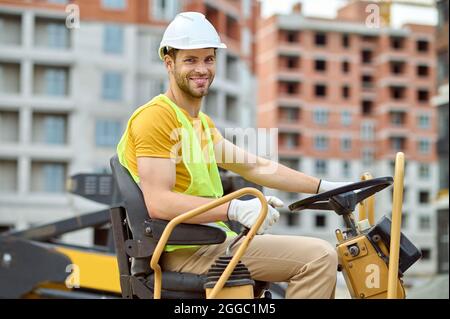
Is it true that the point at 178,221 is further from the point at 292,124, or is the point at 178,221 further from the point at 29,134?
the point at 292,124

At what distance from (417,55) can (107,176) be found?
7022cm

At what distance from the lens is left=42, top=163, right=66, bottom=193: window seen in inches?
1708

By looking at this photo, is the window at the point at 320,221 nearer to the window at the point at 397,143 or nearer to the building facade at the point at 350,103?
the building facade at the point at 350,103

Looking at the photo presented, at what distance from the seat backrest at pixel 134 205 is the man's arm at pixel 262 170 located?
1.68 ft

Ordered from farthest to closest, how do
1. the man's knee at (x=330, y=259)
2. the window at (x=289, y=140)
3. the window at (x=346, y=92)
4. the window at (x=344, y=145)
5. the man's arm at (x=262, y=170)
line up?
the window at (x=346, y=92)
the window at (x=344, y=145)
the window at (x=289, y=140)
the man's arm at (x=262, y=170)
the man's knee at (x=330, y=259)

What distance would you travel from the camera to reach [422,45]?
76.8 meters

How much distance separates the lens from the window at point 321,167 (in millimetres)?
71500

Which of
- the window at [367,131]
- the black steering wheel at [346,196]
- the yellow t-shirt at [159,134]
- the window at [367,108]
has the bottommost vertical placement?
the black steering wheel at [346,196]

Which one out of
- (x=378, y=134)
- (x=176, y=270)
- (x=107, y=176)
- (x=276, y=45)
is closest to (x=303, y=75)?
(x=276, y=45)

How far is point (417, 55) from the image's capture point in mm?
75875

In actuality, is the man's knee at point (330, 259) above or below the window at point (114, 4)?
below

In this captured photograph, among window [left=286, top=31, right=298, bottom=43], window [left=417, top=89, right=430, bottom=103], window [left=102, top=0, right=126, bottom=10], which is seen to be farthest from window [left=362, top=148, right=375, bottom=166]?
window [left=102, top=0, right=126, bottom=10]

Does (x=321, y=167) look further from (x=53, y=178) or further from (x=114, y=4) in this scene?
(x=53, y=178)

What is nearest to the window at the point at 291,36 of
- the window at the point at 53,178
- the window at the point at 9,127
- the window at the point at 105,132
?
the window at the point at 105,132
